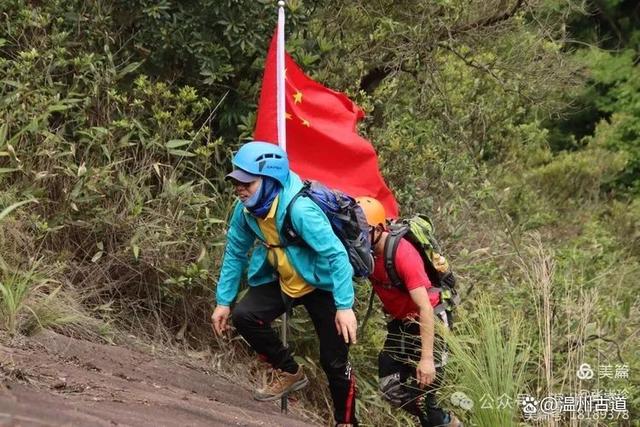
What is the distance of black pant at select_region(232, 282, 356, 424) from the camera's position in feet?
15.7

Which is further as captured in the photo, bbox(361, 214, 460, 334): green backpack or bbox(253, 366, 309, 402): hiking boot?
bbox(253, 366, 309, 402): hiking boot

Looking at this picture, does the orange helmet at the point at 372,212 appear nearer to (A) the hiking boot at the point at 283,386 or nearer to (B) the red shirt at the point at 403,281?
(B) the red shirt at the point at 403,281

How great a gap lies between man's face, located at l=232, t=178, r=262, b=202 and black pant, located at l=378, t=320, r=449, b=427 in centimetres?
123

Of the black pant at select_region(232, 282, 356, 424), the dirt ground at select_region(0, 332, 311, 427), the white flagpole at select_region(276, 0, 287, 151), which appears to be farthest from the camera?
the white flagpole at select_region(276, 0, 287, 151)

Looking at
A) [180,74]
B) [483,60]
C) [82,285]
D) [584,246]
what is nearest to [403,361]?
[82,285]

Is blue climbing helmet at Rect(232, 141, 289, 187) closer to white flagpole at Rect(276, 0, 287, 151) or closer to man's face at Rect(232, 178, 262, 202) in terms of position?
man's face at Rect(232, 178, 262, 202)

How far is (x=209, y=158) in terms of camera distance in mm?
6453

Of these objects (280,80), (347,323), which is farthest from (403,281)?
(280,80)

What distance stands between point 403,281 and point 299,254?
0.59 metres

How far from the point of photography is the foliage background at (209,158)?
18.1ft

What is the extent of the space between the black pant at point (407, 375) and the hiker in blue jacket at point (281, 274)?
0.30 m

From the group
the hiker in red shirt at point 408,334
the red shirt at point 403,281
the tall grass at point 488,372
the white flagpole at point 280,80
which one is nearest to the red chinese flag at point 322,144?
the white flagpole at point 280,80

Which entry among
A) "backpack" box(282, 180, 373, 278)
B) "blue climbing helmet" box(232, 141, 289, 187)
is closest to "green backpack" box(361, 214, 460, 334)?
"backpack" box(282, 180, 373, 278)

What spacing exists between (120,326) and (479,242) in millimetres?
4160
